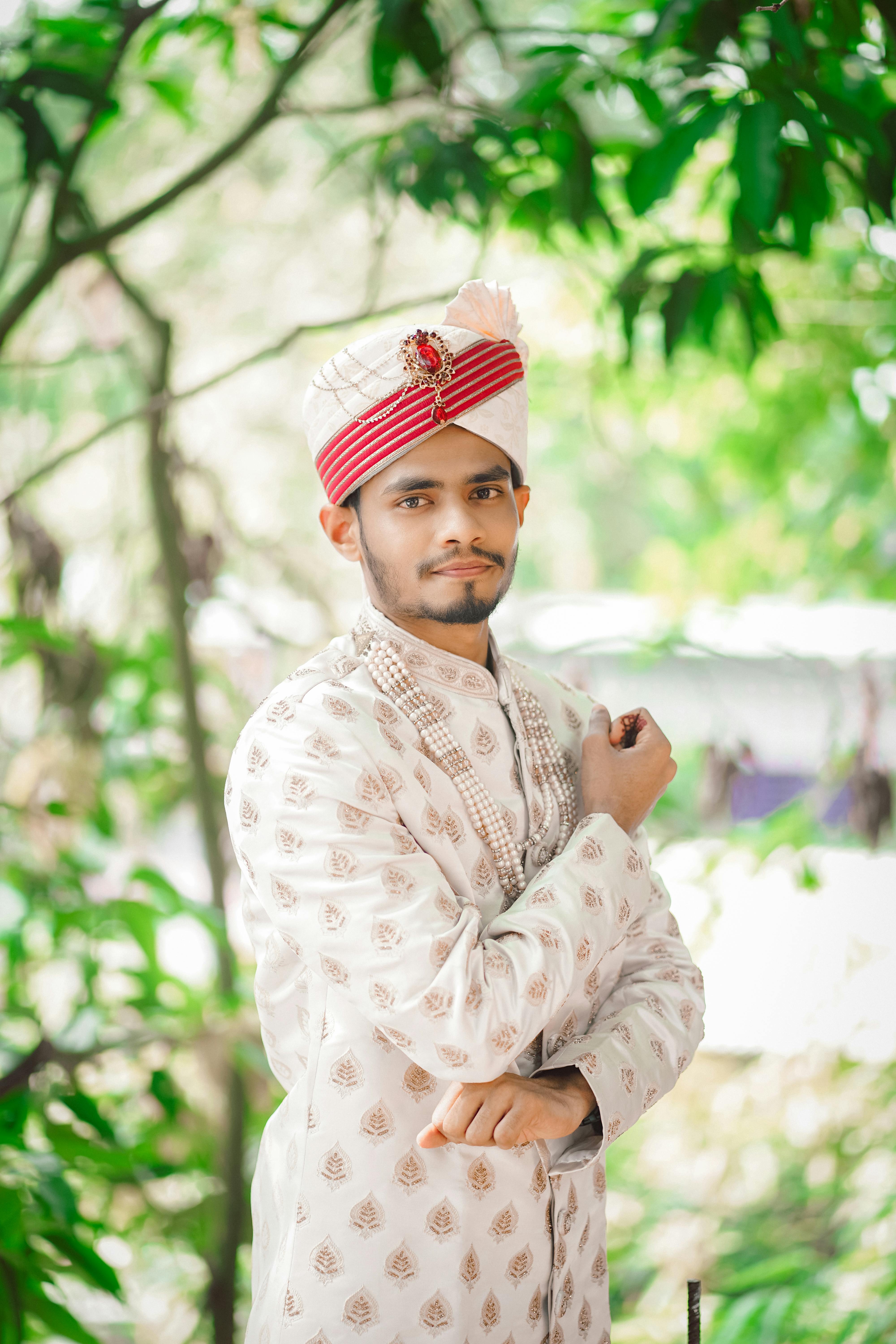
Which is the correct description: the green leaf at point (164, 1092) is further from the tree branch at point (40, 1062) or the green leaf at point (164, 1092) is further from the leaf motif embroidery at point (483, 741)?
the leaf motif embroidery at point (483, 741)

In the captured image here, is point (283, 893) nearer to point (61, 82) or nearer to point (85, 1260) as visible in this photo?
point (85, 1260)

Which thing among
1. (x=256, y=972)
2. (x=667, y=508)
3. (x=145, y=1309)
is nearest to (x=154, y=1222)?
(x=145, y=1309)

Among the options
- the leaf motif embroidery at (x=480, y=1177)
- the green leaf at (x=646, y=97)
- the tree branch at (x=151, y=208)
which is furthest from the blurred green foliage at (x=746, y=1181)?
the tree branch at (x=151, y=208)

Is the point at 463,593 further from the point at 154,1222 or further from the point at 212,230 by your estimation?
the point at 212,230

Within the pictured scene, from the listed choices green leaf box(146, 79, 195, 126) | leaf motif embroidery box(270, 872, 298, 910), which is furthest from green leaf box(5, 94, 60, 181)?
leaf motif embroidery box(270, 872, 298, 910)

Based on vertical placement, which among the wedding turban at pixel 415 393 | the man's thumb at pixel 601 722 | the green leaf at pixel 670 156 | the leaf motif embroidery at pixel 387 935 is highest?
the green leaf at pixel 670 156

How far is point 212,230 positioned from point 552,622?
1.27 m

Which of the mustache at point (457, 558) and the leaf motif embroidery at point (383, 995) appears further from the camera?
the mustache at point (457, 558)

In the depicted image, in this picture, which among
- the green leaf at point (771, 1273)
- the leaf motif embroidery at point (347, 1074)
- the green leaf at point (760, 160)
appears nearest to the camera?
the leaf motif embroidery at point (347, 1074)

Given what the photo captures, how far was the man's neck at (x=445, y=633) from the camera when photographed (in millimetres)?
996

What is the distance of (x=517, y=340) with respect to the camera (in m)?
1.04

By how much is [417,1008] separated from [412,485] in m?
0.42

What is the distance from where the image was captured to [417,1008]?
0.80 m

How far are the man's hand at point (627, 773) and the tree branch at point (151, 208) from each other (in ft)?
3.73
